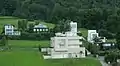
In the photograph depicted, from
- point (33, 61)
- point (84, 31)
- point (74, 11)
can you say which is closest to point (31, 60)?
point (33, 61)

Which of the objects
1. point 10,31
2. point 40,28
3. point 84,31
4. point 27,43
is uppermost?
point 40,28

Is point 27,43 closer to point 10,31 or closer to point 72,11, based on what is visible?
point 10,31

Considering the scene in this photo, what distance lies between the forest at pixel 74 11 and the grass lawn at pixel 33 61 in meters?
10.5

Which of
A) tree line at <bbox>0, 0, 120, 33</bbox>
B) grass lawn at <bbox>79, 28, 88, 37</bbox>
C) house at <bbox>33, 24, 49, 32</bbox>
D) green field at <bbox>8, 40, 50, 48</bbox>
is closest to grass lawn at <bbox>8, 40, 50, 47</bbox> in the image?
green field at <bbox>8, 40, 50, 48</bbox>

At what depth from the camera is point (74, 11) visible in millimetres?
42125

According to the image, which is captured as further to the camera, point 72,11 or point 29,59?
point 72,11

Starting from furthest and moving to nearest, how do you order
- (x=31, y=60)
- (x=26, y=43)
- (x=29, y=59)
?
(x=26, y=43) → (x=29, y=59) → (x=31, y=60)

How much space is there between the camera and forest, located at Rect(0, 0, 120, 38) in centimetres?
3613

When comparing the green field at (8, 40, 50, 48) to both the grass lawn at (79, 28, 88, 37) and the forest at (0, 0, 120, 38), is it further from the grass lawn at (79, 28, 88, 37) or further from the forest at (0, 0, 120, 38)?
the forest at (0, 0, 120, 38)

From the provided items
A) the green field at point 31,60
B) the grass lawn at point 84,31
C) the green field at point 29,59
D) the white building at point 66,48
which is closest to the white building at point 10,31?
the green field at point 29,59

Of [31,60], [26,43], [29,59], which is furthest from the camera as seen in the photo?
[26,43]

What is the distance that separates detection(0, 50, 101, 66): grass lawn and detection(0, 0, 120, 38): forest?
10512 mm

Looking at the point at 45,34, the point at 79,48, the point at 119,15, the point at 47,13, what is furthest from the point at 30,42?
the point at 47,13

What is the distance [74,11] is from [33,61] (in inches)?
779
